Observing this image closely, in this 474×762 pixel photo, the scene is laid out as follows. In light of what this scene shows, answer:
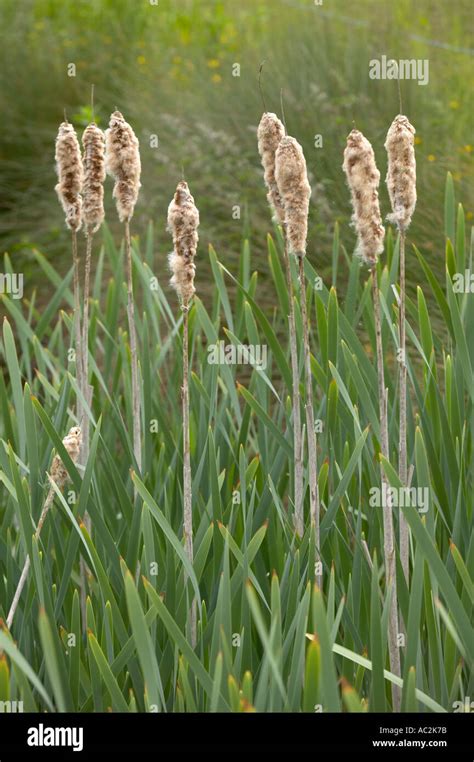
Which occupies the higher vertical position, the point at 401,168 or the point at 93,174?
the point at 93,174

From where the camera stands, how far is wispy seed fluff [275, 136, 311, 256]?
144 cm

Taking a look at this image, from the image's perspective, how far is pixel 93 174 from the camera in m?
1.79

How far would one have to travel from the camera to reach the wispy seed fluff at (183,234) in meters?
1.44

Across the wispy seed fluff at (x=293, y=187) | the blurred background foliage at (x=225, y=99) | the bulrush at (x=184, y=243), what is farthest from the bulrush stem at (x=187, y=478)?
the blurred background foliage at (x=225, y=99)

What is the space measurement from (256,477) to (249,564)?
0.42 m

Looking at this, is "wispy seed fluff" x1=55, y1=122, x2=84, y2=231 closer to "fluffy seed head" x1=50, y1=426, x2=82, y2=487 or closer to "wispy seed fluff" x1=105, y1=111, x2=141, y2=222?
"wispy seed fluff" x1=105, y1=111, x2=141, y2=222

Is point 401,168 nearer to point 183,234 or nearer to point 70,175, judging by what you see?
point 183,234

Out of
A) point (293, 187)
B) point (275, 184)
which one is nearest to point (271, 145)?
point (275, 184)

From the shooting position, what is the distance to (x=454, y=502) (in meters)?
1.94

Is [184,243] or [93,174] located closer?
[184,243]

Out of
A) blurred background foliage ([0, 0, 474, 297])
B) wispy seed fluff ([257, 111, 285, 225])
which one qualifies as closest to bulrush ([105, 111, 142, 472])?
wispy seed fluff ([257, 111, 285, 225])

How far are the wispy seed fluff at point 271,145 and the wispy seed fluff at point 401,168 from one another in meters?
0.22
